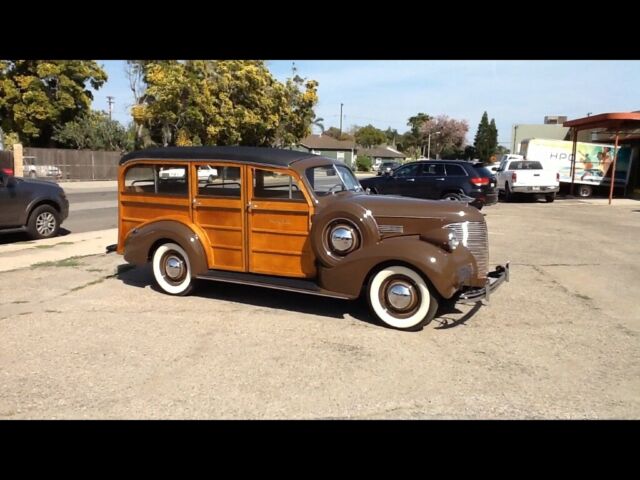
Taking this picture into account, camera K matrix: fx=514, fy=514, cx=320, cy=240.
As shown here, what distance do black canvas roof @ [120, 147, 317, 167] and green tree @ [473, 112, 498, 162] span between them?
72.9 m

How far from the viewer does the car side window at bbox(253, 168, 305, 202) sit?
589 centimetres

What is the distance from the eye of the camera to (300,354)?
4656mm

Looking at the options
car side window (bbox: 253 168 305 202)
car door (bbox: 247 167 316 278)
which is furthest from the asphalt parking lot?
car side window (bbox: 253 168 305 202)

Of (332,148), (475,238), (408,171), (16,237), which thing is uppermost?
(332,148)

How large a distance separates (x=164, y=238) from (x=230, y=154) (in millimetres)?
1393

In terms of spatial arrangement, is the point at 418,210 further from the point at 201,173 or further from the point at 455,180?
the point at 455,180

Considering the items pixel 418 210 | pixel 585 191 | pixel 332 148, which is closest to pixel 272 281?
pixel 418 210

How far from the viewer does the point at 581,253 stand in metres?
9.77

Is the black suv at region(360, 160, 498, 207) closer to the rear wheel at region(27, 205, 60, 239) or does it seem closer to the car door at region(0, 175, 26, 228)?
the rear wheel at region(27, 205, 60, 239)
